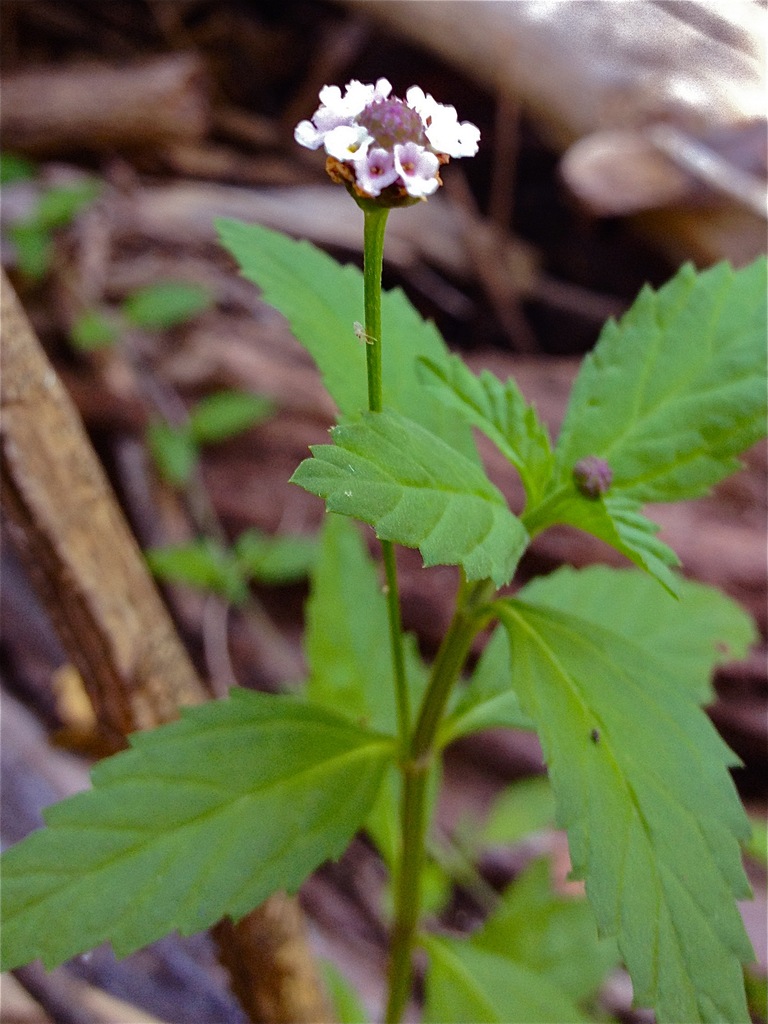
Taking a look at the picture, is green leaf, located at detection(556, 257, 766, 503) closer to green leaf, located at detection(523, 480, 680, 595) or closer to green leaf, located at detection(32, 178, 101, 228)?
green leaf, located at detection(523, 480, 680, 595)

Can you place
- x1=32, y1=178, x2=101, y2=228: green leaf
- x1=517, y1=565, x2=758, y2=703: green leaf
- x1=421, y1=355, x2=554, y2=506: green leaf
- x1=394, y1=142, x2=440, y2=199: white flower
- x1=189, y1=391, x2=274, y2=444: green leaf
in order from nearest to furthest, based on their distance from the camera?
x1=394, y1=142, x2=440, y2=199: white flower → x1=421, y1=355, x2=554, y2=506: green leaf → x1=517, y1=565, x2=758, y2=703: green leaf → x1=189, y1=391, x2=274, y2=444: green leaf → x1=32, y1=178, x2=101, y2=228: green leaf

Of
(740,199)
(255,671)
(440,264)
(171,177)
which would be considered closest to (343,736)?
(255,671)

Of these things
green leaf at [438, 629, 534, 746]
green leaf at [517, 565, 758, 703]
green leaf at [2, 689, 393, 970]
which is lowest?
green leaf at [2, 689, 393, 970]

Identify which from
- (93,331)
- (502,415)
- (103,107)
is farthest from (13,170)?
(502,415)

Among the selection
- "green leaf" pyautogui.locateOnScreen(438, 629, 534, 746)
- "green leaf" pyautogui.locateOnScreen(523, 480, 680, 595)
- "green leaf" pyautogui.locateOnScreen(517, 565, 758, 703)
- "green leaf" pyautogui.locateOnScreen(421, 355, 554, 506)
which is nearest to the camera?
"green leaf" pyautogui.locateOnScreen(523, 480, 680, 595)

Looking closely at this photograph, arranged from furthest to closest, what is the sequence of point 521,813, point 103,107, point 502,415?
point 103,107 → point 521,813 → point 502,415

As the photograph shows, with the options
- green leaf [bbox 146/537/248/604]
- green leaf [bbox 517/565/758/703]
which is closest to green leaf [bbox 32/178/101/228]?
green leaf [bbox 146/537/248/604]

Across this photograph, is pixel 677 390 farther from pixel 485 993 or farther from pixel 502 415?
pixel 485 993
